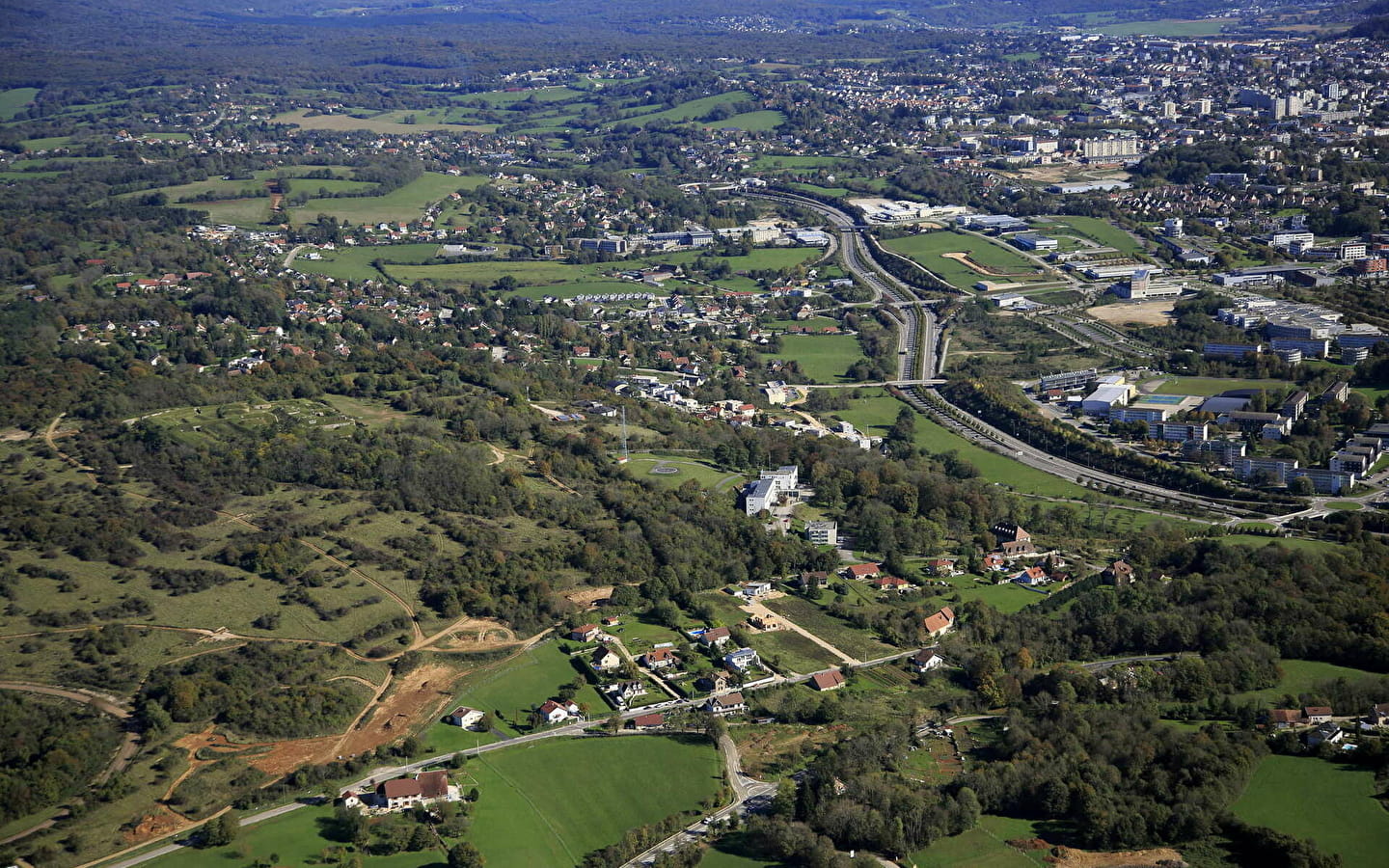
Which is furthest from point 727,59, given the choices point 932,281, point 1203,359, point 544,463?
point 544,463

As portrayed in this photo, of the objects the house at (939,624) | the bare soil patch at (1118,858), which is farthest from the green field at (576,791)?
the house at (939,624)

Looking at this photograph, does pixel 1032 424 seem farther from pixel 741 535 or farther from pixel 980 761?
pixel 980 761

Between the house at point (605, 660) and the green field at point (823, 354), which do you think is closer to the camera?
the house at point (605, 660)

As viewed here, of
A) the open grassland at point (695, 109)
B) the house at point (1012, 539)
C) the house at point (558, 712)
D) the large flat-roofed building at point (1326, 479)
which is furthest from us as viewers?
the open grassland at point (695, 109)

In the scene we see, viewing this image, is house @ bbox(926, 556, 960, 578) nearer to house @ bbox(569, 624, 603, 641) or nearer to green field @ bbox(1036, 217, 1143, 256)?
house @ bbox(569, 624, 603, 641)

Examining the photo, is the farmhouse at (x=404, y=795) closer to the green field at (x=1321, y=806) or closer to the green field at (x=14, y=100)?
the green field at (x=1321, y=806)

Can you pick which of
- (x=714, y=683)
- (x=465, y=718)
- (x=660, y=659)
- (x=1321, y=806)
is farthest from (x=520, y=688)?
(x=1321, y=806)

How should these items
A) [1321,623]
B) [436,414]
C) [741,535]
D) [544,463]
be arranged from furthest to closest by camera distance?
[436,414] < [544,463] < [741,535] < [1321,623]
